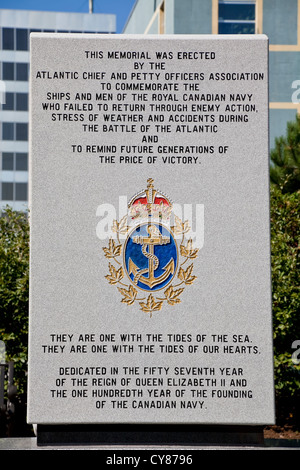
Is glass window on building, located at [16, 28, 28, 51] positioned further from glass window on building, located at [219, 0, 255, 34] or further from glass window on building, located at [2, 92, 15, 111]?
glass window on building, located at [219, 0, 255, 34]

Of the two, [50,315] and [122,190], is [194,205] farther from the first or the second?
[50,315]

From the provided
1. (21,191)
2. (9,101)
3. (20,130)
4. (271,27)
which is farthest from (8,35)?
(271,27)

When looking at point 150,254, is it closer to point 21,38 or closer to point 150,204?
point 150,204

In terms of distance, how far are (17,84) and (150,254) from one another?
50.1 metres

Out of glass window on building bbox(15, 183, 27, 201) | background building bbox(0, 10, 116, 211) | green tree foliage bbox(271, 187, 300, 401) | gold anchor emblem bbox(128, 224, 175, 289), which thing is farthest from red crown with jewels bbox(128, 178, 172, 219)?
glass window on building bbox(15, 183, 27, 201)

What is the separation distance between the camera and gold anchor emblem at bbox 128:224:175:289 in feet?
17.7

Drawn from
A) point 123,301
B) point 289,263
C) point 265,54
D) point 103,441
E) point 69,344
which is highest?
point 265,54

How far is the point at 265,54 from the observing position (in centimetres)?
543

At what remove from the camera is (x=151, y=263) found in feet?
17.8

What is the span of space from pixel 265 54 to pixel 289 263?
2.96m

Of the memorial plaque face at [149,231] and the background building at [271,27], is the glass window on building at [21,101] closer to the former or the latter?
the background building at [271,27]

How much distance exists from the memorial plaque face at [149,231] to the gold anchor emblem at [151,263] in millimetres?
12

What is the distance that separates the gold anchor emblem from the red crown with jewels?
0.41ft

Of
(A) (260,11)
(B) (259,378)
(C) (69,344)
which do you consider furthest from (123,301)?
(A) (260,11)
